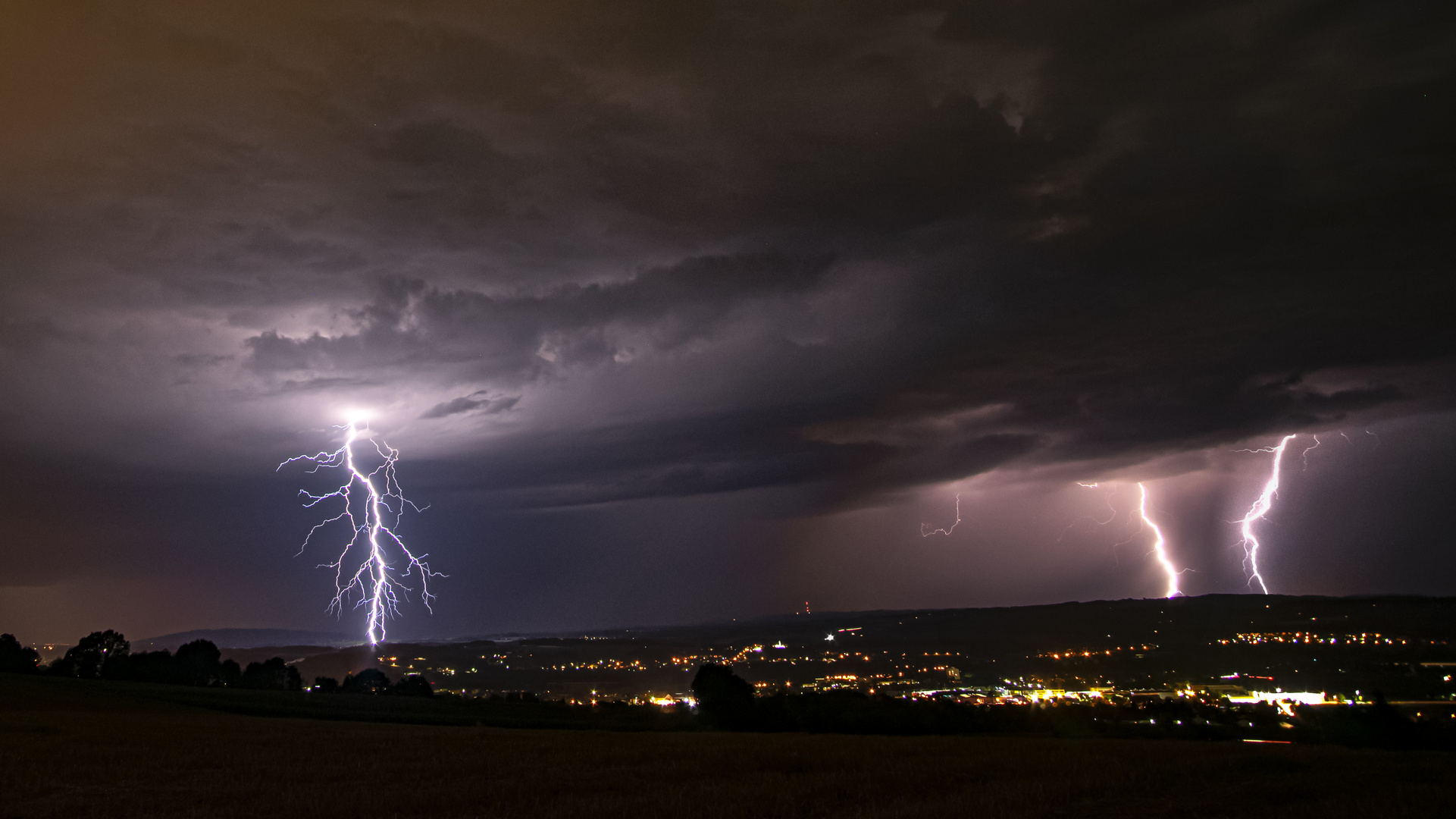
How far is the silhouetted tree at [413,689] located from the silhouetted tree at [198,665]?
2107cm

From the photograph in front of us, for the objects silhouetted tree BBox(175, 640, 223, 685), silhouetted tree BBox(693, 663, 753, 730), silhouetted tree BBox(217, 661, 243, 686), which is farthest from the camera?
silhouetted tree BBox(217, 661, 243, 686)

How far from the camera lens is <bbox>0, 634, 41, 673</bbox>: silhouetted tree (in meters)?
84.6

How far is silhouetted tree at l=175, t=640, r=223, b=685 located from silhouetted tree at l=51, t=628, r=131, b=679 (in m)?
7.17

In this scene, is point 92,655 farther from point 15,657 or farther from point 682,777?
point 682,777

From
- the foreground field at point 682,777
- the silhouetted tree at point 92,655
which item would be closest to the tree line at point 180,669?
the silhouetted tree at point 92,655

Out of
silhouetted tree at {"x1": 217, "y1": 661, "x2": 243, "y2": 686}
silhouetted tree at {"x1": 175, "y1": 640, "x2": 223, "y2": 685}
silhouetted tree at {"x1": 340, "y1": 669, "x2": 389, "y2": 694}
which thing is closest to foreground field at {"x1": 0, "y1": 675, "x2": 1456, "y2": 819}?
silhouetted tree at {"x1": 340, "y1": 669, "x2": 389, "y2": 694}

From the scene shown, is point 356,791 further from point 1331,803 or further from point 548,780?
point 1331,803

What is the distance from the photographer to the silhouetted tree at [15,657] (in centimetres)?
8462

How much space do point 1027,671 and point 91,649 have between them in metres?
122

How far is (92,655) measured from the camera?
97.3 metres

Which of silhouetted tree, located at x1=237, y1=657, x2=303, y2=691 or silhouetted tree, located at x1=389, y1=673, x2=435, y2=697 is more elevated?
silhouetted tree, located at x1=237, y1=657, x2=303, y2=691

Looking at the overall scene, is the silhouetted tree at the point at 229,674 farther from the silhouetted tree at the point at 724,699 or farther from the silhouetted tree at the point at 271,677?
the silhouetted tree at the point at 724,699

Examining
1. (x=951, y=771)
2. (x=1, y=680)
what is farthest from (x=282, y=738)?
(x=1, y=680)

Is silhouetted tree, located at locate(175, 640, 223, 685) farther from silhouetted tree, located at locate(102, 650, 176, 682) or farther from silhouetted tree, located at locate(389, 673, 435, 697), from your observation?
silhouetted tree, located at locate(389, 673, 435, 697)
